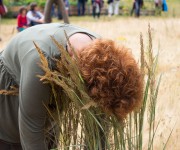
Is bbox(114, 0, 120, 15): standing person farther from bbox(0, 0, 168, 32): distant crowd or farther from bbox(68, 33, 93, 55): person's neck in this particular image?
bbox(68, 33, 93, 55): person's neck

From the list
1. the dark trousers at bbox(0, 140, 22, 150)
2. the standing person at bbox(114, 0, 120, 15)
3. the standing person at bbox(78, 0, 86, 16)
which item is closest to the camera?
the dark trousers at bbox(0, 140, 22, 150)

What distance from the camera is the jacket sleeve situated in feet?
5.82

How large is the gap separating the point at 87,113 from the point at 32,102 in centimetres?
27

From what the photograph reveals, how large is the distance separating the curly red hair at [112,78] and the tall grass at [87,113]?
0.04 meters

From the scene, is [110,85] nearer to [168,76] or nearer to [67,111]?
[67,111]

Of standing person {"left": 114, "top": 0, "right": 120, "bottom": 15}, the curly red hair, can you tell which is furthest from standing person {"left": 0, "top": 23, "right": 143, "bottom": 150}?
standing person {"left": 114, "top": 0, "right": 120, "bottom": 15}

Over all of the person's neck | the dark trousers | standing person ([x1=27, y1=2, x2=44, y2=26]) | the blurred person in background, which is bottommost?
the blurred person in background

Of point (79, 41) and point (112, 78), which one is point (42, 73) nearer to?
point (79, 41)

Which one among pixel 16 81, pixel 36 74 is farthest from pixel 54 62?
pixel 16 81

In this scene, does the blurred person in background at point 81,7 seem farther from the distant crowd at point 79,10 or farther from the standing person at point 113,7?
the standing person at point 113,7

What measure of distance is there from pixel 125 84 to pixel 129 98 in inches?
2.4

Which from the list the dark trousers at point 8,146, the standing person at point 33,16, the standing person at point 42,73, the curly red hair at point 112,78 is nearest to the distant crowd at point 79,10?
the standing person at point 33,16

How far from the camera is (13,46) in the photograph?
2.04m

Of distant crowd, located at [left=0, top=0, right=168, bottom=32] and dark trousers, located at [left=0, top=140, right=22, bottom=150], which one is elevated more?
dark trousers, located at [left=0, top=140, right=22, bottom=150]
